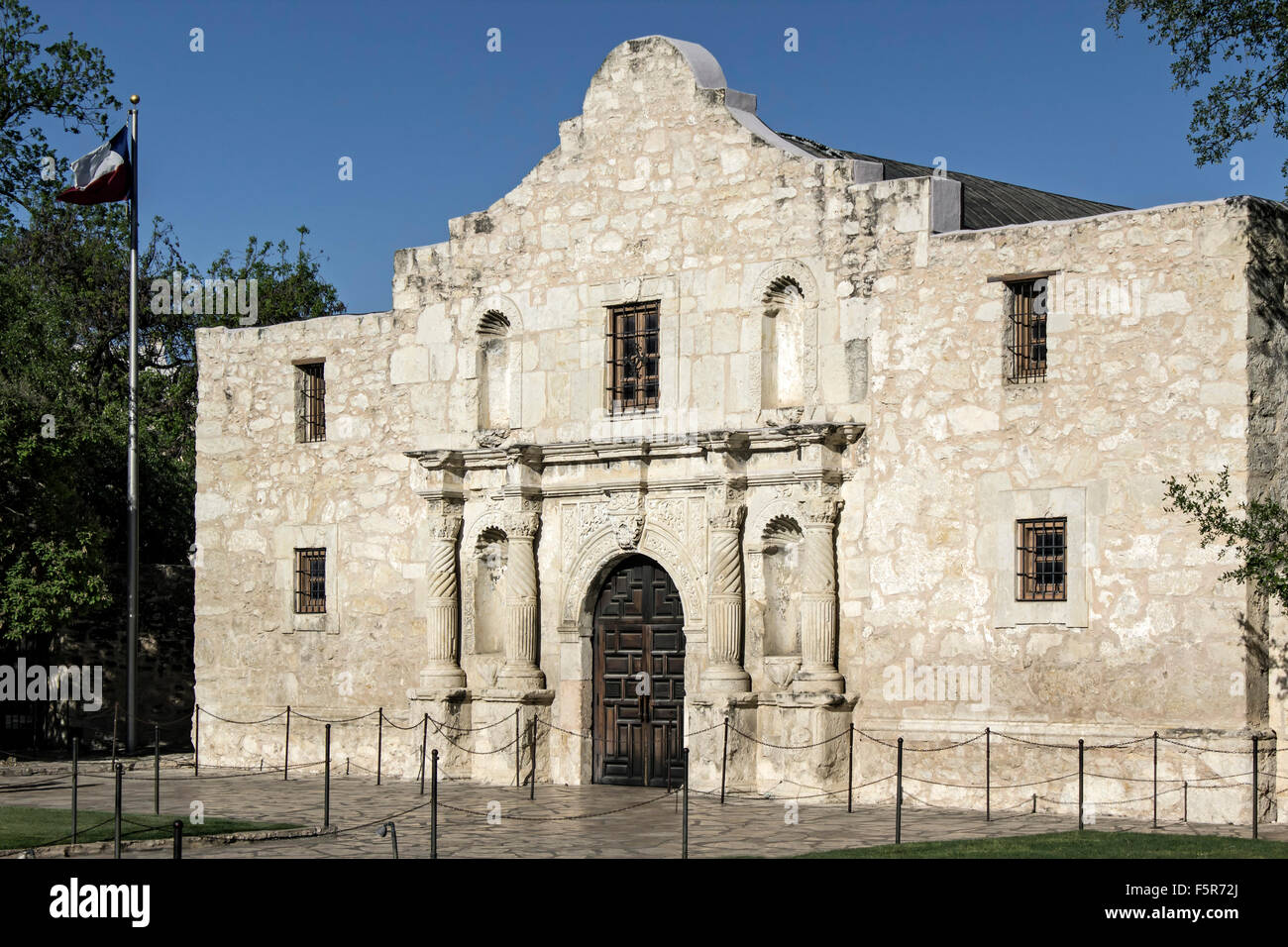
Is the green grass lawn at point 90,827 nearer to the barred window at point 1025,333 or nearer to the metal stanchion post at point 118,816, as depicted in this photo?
the metal stanchion post at point 118,816

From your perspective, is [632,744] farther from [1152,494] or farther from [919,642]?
[1152,494]

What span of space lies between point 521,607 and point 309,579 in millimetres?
3982

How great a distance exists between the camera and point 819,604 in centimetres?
2003

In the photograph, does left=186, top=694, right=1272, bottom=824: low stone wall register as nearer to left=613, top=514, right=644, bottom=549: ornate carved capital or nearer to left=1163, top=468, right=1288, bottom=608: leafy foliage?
left=1163, top=468, right=1288, bottom=608: leafy foliage

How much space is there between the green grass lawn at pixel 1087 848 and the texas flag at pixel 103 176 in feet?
55.2

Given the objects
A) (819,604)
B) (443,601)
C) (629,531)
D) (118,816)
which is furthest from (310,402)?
(118,816)

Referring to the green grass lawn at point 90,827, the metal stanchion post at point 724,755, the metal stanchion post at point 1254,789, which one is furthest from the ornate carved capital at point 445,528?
the metal stanchion post at point 1254,789

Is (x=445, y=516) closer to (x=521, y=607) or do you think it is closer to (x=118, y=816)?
(x=521, y=607)

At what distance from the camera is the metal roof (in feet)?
71.9

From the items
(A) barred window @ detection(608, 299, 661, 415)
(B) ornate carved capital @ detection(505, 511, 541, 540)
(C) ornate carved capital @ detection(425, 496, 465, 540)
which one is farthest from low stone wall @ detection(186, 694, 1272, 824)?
(A) barred window @ detection(608, 299, 661, 415)

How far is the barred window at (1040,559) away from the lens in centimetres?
1880

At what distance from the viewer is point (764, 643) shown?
2080 centimetres

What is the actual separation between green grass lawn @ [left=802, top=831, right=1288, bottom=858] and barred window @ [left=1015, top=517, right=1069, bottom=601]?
3.38 metres

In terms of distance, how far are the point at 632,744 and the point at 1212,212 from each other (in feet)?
28.8
